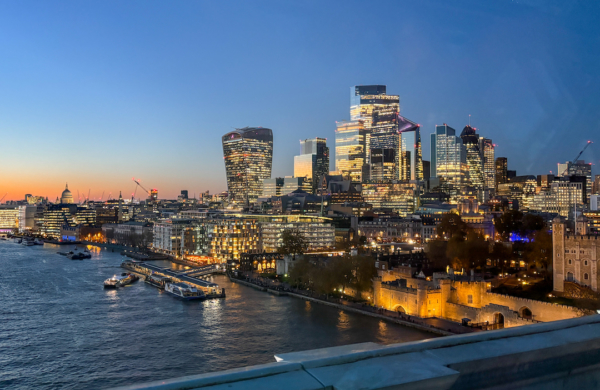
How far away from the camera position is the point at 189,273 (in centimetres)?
3600

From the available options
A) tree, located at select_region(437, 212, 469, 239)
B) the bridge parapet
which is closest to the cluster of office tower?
tree, located at select_region(437, 212, 469, 239)

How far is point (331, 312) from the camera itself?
2327cm

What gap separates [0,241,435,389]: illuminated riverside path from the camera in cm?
1495

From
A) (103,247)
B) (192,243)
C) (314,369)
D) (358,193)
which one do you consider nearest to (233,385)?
(314,369)

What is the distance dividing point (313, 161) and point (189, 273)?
322 feet

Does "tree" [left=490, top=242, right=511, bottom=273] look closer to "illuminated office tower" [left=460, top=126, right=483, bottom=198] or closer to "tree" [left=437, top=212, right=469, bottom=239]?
"tree" [left=437, top=212, right=469, bottom=239]

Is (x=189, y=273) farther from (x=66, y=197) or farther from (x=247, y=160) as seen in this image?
(x=66, y=197)

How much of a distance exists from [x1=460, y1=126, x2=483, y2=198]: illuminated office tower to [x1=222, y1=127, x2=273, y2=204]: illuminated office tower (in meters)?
50.8

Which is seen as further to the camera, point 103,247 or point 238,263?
point 103,247

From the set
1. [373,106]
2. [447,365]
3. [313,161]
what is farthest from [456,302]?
[373,106]

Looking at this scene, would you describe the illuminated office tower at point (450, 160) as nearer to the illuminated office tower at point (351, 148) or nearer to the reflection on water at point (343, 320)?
the illuminated office tower at point (351, 148)

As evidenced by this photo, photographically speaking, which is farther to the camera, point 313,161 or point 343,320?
point 313,161

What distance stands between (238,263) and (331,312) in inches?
681

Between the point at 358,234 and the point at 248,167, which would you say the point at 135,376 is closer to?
the point at 358,234
